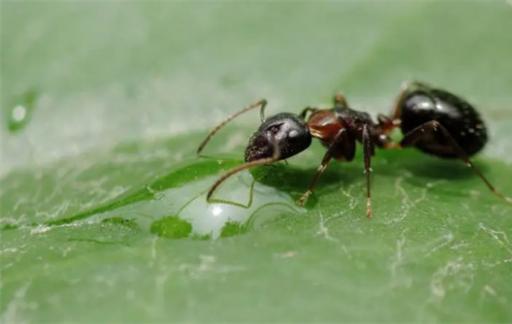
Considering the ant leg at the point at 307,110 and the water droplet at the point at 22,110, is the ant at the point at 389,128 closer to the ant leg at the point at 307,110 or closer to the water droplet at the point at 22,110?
the ant leg at the point at 307,110

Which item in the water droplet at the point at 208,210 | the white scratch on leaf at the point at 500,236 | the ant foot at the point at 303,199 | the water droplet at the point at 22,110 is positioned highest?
the water droplet at the point at 22,110

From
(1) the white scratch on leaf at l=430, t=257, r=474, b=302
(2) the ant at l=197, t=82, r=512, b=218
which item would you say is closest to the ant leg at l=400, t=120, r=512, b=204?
(2) the ant at l=197, t=82, r=512, b=218

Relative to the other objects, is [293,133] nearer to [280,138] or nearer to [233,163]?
[280,138]

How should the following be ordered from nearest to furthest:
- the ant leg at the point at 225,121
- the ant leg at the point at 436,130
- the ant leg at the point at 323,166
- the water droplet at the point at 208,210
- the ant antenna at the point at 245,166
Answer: the water droplet at the point at 208,210
the ant antenna at the point at 245,166
the ant leg at the point at 323,166
the ant leg at the point at 225,121
the ant leg at the point at 436,130

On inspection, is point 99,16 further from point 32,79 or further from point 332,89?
point 332,89

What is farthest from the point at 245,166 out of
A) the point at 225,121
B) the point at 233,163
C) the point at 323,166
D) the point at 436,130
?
the point at 436,130

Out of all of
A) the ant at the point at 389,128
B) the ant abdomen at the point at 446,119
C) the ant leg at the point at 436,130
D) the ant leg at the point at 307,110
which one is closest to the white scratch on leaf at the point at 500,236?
the ant at the point at 389,128

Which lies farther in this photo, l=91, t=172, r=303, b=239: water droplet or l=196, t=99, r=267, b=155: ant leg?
l=196, t=99, r=267, b=155: ant leg

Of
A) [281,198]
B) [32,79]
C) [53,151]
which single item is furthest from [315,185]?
[32,79]

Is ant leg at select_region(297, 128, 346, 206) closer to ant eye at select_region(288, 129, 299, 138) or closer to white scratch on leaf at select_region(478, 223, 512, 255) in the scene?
ant eye at select_region(288, 129, 299, 138)
